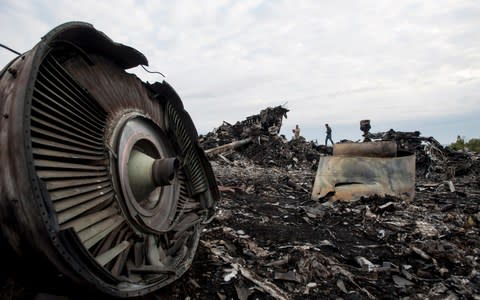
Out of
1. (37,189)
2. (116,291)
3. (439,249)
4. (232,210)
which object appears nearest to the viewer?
(37,189)

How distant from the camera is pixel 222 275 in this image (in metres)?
3.17

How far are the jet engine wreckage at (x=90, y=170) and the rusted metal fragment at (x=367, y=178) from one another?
375cm

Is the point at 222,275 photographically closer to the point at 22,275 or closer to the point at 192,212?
the point at 192,212

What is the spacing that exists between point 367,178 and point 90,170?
556cm

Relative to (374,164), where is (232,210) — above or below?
below

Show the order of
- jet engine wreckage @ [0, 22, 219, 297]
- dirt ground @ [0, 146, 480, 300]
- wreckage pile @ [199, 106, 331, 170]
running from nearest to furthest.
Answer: jet engine wreckage @ [0, 22, 219, 297] → dirt ground @ [0, 146, 480, 300] → wreckage pile @ [199, 106, 331, 170]

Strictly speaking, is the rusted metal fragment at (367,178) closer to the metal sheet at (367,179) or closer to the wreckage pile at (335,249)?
the metal sheet at (367,179)

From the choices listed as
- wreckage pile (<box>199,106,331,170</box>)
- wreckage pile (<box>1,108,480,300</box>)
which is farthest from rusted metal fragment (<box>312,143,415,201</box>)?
wreckage pile (<box>199,106,331,170</box>)

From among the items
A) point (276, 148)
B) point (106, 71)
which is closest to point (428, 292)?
point (106, 71)

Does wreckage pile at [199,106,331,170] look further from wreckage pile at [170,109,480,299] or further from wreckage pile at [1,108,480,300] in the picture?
wreckage pile at [170,109,480,299]

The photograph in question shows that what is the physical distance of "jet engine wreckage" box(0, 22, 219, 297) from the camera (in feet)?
5.50

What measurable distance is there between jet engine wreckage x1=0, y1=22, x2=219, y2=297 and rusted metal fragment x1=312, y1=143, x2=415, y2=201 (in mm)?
3747

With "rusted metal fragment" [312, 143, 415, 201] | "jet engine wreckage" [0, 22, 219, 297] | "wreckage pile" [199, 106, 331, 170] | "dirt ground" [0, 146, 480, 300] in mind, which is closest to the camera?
"jet engine wreckage" [0, 22, 219, 297]

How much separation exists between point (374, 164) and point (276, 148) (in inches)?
318
